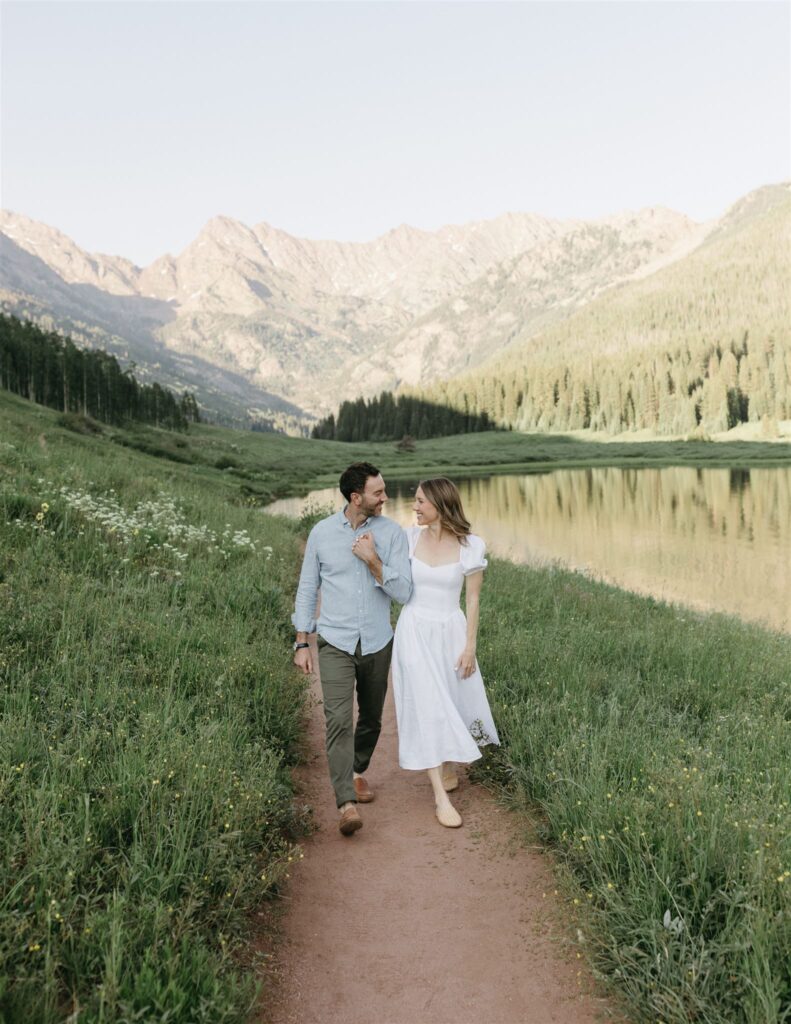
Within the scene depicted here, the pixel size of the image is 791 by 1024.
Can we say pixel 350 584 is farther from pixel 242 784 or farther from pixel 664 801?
pixel 664 801

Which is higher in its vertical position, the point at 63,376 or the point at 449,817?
the point at 63,376

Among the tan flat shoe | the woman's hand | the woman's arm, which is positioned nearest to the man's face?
the woman's arm

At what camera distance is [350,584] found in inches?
259

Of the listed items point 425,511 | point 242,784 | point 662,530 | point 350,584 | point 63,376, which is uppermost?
point 63,376

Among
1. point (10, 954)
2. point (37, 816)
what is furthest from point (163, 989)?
point (37, 816)

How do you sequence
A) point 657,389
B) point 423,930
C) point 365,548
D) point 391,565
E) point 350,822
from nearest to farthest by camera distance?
point 423,930 < point 350,822 < point 365,548 < point 391,565 < point 657,389

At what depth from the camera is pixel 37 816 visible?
14.8ft

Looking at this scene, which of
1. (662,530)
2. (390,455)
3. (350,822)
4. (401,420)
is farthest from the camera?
(401,420)

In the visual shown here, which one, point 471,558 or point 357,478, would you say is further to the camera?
point 471,558

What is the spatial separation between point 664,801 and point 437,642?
2.41 meters

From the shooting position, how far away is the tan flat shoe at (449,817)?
6.39 metres

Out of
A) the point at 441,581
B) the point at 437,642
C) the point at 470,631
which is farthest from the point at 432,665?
the point at 441,581

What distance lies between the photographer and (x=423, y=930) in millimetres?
4996

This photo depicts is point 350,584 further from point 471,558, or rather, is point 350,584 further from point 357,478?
point 471,558
